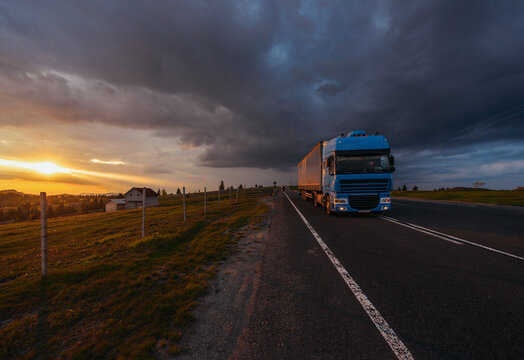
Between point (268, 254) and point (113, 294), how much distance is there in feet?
11.4

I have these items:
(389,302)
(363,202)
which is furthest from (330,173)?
(389,302)

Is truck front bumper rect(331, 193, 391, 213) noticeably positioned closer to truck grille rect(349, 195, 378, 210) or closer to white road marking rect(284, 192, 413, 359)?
truck grille rect(349, 195, 378, 210)

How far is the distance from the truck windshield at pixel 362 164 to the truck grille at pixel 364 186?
51 cm

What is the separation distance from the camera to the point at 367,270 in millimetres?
4332

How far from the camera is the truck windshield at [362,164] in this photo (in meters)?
10.7

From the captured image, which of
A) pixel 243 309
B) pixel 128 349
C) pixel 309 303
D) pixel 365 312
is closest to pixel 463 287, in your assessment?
pixel 365 312

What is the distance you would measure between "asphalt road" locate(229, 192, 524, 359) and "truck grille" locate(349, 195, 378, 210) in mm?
4644

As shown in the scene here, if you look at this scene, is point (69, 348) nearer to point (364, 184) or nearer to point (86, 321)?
point (86, 321)

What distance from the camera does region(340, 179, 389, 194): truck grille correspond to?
10.5m

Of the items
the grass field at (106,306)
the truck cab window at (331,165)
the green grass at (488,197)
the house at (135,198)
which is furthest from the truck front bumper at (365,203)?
the house at (135,198)

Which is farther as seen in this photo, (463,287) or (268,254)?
(268,254)

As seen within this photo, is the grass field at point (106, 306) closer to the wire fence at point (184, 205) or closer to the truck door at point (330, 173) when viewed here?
the wire fence at point (184, 205)

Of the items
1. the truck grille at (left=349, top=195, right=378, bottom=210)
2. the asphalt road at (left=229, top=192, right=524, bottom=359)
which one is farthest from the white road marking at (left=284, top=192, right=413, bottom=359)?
the truck grille at (left=349, top=195, right=378, bottom=210)

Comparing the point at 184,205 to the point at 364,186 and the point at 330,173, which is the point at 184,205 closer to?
the point at 330,173
